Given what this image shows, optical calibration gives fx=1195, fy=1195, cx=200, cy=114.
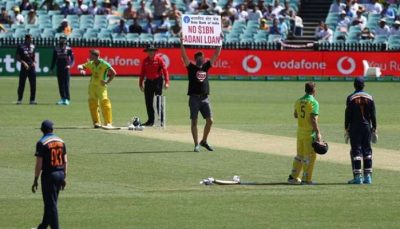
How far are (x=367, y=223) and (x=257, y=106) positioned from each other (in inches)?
845

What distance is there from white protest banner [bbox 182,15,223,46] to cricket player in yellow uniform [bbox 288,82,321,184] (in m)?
8.16

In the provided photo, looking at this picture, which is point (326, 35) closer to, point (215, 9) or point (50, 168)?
point (215, 9)

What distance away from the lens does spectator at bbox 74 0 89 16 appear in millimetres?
52938

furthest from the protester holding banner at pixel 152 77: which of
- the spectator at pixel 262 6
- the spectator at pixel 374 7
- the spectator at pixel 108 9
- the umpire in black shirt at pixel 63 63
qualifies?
the spectator at pixel 374 7

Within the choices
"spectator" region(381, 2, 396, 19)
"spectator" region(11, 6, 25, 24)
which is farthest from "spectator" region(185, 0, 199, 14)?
"spectator" region(381, 2, 396, 19)

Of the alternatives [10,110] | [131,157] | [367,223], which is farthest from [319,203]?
[10,110]

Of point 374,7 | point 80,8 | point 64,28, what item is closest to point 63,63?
point 64,28

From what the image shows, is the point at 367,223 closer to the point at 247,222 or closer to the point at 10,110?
the point at 247,222

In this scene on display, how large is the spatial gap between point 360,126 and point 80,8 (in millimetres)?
33902

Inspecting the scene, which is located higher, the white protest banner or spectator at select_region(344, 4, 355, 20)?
spectator at select_region(344, 4, 355, 20)

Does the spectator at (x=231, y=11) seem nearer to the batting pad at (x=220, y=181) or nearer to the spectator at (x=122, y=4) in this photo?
the spectator at (x=122, y=4)

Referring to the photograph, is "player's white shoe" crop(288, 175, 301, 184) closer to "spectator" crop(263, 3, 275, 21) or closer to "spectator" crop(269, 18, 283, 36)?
"spectator" crop(269, 18, 283, 36)

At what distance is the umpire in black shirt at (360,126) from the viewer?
67.1 ft

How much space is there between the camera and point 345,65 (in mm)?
49812
